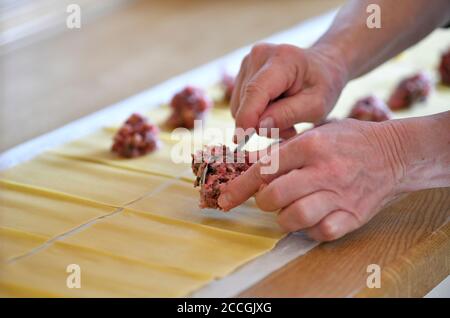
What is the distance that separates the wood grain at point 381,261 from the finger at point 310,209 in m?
0.06

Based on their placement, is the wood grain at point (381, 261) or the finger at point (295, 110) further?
the finger at point (295, 110)

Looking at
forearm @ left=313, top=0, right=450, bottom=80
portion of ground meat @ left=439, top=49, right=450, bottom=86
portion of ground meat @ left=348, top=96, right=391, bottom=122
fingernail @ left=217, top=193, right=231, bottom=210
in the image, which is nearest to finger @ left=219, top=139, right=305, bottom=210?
fingernail @ left=217, top=193, right=231, bottom=210

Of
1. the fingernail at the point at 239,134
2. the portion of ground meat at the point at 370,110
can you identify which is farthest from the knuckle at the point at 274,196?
the portion of ground meat at the point at 370,110

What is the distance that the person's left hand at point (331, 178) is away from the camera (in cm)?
132

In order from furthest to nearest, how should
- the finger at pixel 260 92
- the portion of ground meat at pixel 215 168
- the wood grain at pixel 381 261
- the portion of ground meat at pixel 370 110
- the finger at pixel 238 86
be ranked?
1. the portion of ground meat at pixel 370 110
2. the finger at pixel 238 86
3. the finger at pixel 260 92
4. the portion of ground meat at pixel 215 168
5. the wood grain at pixel 381 261

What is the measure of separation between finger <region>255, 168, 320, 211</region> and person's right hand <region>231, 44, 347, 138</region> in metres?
0.29

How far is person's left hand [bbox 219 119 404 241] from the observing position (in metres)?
1.32

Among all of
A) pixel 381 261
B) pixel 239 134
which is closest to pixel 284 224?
pixel 381 261

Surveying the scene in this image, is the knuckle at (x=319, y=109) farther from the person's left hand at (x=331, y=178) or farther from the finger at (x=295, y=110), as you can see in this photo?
the person's left hand at (x=331, y=178)

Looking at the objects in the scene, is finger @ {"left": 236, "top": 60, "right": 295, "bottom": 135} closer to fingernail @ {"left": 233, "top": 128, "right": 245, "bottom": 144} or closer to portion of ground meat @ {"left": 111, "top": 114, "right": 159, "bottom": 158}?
fingernail @ {"left": 233, "top": 128, "right": 245, "bottom": 144}

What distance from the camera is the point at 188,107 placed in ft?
6.63

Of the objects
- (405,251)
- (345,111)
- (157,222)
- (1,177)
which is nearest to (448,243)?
(405,251)

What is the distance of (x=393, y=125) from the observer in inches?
55.1

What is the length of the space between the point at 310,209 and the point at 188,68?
55.2 inches
